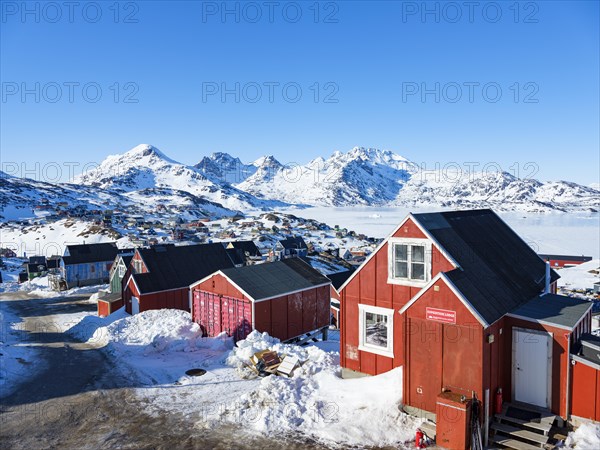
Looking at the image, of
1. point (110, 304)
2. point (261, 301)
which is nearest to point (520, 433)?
point (261, 301)

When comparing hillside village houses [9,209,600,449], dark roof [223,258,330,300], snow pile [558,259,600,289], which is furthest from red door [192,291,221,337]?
snow pile [558,259,600,289]

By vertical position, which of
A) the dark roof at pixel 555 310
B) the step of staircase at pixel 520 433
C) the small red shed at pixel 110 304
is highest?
the dark roof at pixel 555 310

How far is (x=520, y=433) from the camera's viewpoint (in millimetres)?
13195

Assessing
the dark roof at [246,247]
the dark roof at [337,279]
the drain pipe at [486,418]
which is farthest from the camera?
the dark roof at [246,247]

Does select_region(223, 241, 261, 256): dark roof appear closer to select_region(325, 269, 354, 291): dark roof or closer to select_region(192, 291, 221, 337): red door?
select_region(325, 269, 354, 291): dark roof

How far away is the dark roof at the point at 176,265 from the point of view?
3519 centimetres

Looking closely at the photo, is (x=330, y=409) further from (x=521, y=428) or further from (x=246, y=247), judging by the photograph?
(x=246, y=247)

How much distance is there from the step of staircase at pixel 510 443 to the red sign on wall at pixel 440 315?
144 inches

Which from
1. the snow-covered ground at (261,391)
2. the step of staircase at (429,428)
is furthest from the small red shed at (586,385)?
the snow-covered ground at (261,391)

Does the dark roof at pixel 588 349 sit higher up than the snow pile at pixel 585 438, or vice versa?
the dark roof at pixel 588 349

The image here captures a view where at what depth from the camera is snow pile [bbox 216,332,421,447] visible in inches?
549

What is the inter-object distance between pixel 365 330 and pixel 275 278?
10.3 metres

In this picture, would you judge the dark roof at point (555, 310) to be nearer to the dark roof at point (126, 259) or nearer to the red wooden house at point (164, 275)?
the red wooden house at point (164, 275)

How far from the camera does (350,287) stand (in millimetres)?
18641
